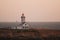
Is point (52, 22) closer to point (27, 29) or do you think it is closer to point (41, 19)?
point (41, 19)

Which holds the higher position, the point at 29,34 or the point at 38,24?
the point at 38,24

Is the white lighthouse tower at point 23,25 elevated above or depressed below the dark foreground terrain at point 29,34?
above

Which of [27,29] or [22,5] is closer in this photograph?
[27,29]

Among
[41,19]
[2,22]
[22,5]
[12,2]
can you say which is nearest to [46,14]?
[41,19]

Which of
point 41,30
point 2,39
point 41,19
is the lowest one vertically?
point 2,39

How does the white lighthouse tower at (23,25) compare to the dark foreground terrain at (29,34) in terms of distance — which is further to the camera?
the white lighthouse tower at (23,25)

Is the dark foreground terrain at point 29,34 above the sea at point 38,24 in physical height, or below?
below

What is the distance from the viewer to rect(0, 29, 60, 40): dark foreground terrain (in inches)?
46.5

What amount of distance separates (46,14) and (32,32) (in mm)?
377

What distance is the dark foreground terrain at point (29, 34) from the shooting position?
1.18 m

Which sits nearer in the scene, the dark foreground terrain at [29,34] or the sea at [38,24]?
the dark foreground terrain at [29,34]

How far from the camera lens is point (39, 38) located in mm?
1200

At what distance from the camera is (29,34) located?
47.1 inches

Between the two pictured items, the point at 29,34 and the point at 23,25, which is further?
the point at 23,25
